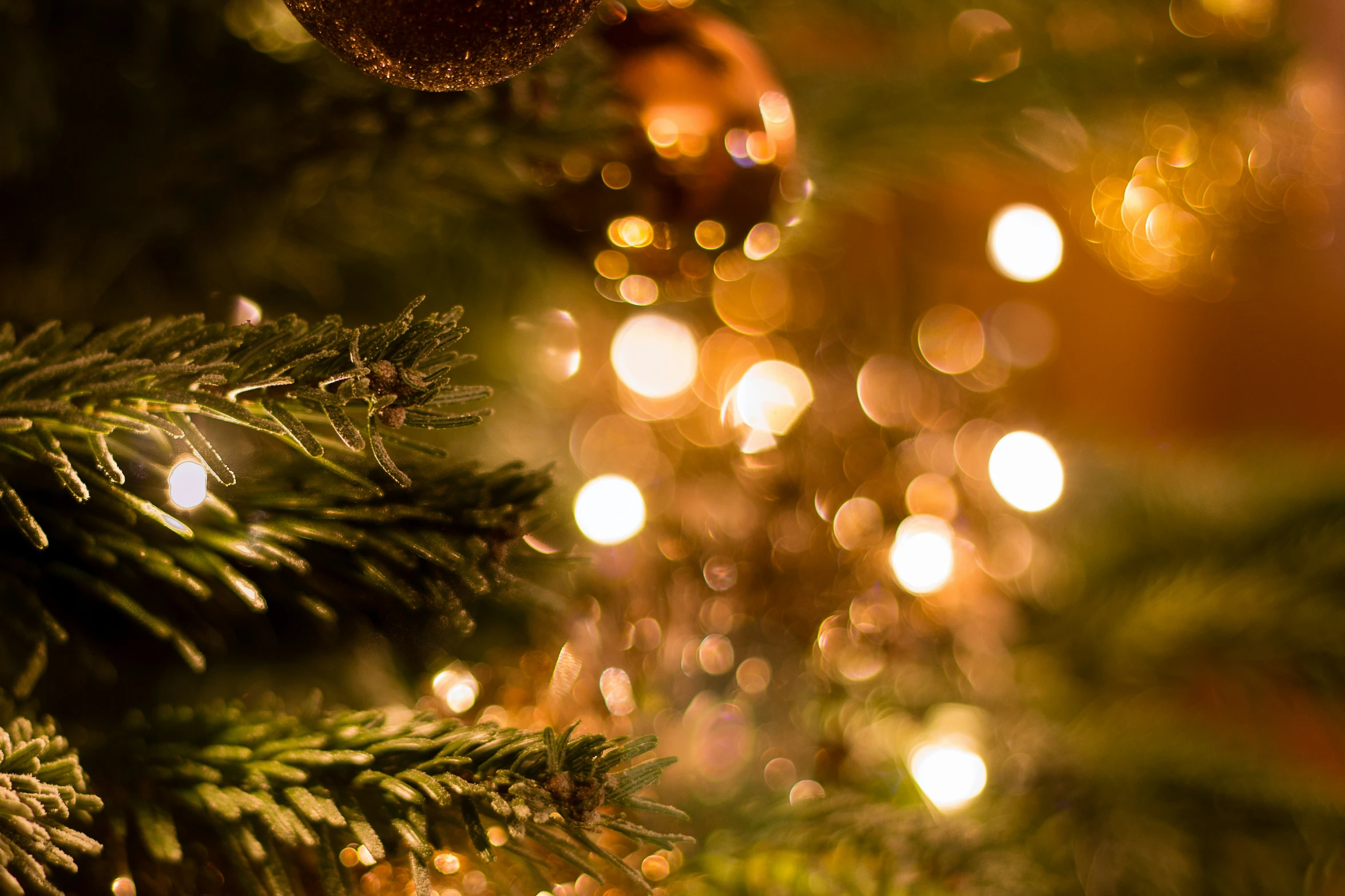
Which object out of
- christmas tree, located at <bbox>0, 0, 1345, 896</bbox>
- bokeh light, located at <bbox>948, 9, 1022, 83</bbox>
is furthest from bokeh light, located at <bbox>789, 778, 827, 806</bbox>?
bokeh light, located at <bbox>948, 9, 1022, 83</bbox>

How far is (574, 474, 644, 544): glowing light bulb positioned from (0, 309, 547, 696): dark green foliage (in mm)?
154

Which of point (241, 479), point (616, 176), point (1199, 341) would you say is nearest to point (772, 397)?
point (616, 176)

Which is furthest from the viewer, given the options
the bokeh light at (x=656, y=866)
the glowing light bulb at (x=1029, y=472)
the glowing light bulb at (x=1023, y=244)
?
the glowing light bulb at (x=1023, y=244)

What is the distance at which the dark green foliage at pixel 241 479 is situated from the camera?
0.19 m

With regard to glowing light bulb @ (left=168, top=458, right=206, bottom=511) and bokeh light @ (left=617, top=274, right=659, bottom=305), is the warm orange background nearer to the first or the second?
bokeh light @ (left=617, top=274, right=659, bottom=305)

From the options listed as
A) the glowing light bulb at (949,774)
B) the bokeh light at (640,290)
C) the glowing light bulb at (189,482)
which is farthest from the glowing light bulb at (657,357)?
the glowing light bulb at (189,482)

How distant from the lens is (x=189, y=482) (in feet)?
0.70

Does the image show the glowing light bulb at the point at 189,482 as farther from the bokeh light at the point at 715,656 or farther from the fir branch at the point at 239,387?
the bokeh light at the point at 715,656

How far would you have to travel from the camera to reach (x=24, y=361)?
0.66 feet

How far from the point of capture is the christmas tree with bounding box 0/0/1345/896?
0.68 ft

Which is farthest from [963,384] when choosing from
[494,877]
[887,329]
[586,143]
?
[494,877]

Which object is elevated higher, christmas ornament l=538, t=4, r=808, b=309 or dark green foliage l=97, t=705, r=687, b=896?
christmas ornament l=538, t=4, r=808, b=309

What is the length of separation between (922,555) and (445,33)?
0.38 meters

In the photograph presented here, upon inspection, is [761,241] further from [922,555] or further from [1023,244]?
[1023,244]
